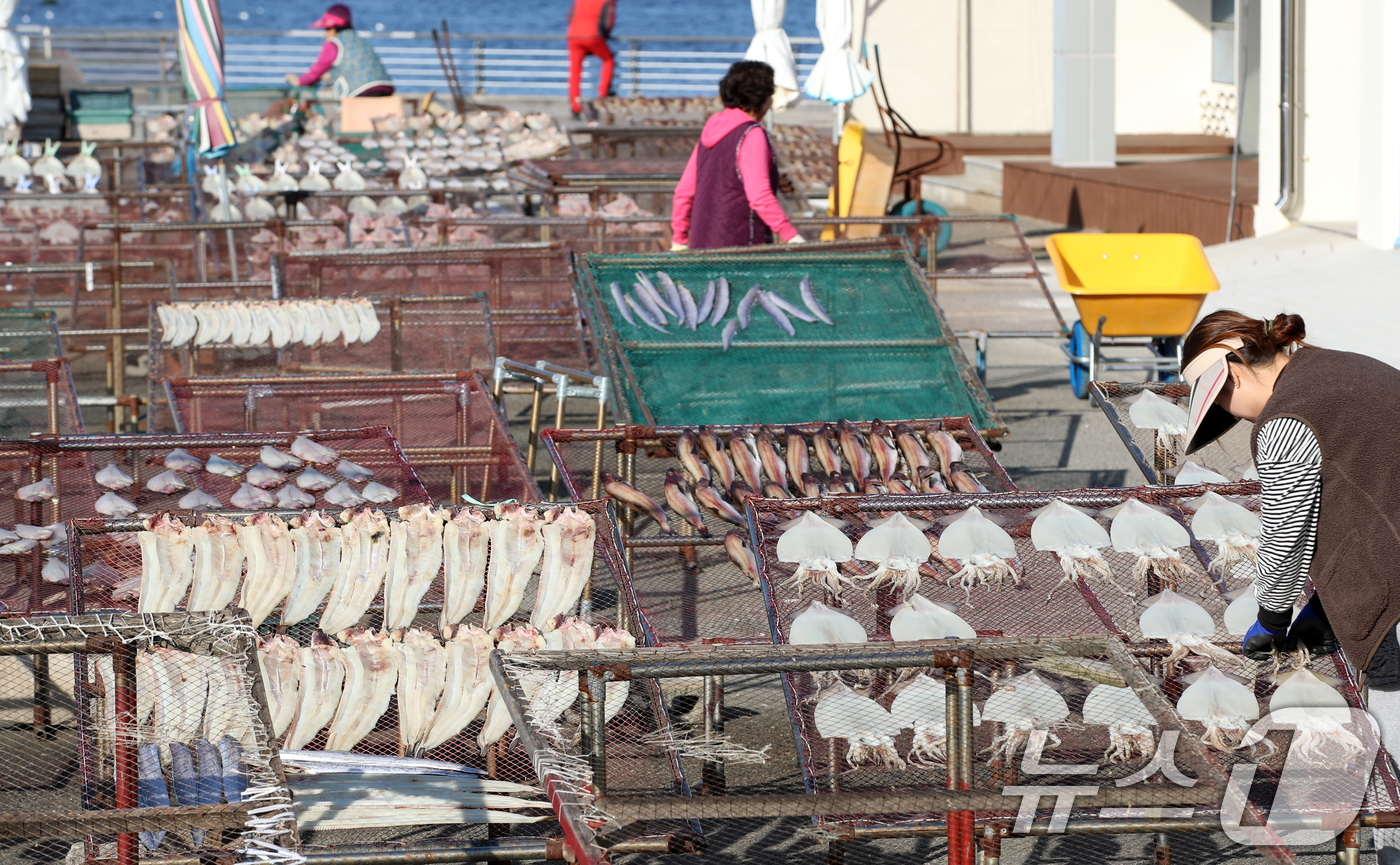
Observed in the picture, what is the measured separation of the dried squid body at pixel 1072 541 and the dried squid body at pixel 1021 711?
583 mm

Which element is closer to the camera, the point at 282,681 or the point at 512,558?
the point at 282,681

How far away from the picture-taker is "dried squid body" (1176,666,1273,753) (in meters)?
3.63

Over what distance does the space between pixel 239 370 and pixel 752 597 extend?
147 inches

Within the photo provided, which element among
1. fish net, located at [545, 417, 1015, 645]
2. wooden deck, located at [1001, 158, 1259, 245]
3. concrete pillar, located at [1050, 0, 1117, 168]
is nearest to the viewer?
fish net, located at [545, 417, 1015, 645]

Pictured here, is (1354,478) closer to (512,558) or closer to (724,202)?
(512,558)

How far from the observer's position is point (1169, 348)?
9.44 m

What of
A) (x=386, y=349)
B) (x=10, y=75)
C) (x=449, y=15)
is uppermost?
(x=449, y=15)

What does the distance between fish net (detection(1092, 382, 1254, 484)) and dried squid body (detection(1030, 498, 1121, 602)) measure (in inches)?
40.4

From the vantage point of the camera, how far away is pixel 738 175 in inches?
317

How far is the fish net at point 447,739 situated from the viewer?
→ 3.35m

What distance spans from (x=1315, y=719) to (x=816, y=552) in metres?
1.45

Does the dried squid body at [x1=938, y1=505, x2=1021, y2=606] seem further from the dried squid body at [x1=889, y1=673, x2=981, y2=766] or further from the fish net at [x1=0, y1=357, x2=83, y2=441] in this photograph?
the fish net at [x1=0, y1=357, x2=83, y2=441]

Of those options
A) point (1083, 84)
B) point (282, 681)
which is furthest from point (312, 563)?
point (1083, 84)

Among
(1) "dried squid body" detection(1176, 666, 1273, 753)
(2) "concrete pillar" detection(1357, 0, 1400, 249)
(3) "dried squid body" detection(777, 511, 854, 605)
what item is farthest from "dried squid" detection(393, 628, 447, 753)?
(2) "concrete pillar" detection(1357, 0, 1400, 249)
